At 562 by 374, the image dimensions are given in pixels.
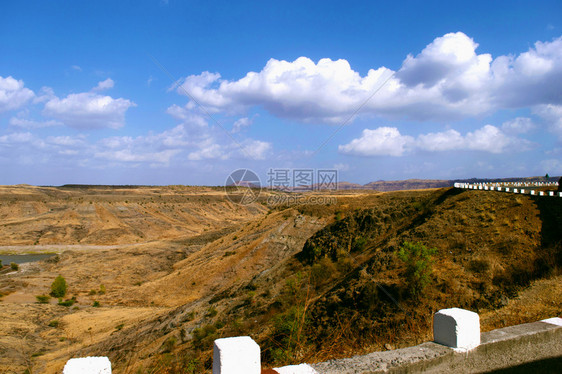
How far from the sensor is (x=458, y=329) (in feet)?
12.7

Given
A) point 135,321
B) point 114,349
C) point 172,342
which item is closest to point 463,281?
point 172,342

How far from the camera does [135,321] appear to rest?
22.2 meters

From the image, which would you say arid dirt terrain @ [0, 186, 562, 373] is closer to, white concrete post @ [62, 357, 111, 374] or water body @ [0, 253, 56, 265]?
white concrete post @ [62, 357, 111, 374]

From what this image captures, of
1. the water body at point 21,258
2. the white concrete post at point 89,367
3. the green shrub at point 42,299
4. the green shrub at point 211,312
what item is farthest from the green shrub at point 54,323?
the water body at point 21,258

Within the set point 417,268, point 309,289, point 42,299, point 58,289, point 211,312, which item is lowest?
→ point 42,299

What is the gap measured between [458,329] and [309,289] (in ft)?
38.9

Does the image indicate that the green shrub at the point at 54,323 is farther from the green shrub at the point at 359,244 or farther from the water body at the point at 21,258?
the water body at the point at 21,258

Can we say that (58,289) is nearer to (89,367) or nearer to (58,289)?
(58,289)

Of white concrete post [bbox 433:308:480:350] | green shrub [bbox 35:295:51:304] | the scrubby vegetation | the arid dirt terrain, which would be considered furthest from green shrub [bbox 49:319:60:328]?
white concrete post [bbox 433:308:480:350]

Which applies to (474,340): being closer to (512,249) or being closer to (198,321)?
(512,249)

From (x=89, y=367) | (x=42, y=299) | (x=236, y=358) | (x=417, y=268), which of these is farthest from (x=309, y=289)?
(x=42, y=299)

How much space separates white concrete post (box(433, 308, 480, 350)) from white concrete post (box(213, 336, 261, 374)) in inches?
84.8

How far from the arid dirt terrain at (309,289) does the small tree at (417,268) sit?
213 millimetres

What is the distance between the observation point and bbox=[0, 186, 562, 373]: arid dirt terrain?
9227 mm
